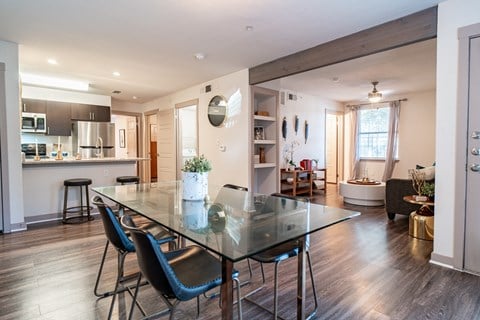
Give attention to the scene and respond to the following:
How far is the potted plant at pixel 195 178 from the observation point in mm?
2186

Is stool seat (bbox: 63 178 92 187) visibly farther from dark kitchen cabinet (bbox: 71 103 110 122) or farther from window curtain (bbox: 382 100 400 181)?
window curtain (bbox: 382 100 400 181)

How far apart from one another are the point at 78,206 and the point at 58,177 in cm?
56

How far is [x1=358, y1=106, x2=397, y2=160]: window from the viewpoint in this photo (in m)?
7.31

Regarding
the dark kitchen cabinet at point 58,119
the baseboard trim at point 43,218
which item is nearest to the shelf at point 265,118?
the baseboard trim at point 43,218

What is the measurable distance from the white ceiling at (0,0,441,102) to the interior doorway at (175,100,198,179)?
1593 mm

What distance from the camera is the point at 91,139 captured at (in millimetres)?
6480

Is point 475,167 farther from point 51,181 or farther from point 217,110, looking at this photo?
point 51,181

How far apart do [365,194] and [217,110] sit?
10.9ft

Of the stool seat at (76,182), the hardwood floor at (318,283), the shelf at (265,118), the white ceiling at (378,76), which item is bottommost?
the hardwood floor at (318,283)

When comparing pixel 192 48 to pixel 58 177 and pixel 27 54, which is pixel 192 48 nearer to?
pixel 27 54

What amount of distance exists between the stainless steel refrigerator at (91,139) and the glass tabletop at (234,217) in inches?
179

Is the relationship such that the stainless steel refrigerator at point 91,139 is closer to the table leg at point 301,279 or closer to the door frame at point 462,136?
the table leg at point 301,279

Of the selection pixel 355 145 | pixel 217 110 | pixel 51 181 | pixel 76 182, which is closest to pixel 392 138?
pixel 355 145

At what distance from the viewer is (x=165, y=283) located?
1.25 m
